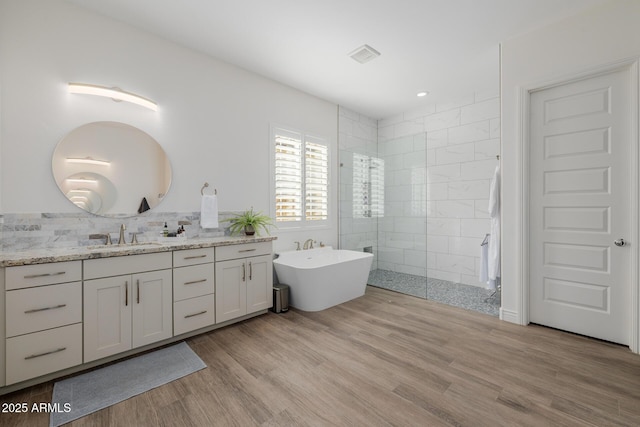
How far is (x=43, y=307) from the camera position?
1.91 metres

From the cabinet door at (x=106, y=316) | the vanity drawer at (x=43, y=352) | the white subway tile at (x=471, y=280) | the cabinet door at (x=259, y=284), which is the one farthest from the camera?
the white subway tile at (x=471, y=280)

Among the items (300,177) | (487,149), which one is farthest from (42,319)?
(487,149)

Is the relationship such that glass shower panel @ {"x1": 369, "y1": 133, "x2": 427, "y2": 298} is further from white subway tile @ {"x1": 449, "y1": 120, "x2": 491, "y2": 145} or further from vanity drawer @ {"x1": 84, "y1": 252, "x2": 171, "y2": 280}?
vanity drawer @ {"x1": 84, "y1": 252, "x2": 171, "y2": 280}

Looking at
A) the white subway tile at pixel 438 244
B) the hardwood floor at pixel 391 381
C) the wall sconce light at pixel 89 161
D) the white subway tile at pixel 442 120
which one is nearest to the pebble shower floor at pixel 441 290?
the white subway tile at pixel 438 244

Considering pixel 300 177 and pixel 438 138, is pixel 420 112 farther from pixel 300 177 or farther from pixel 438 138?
pixel 300 177

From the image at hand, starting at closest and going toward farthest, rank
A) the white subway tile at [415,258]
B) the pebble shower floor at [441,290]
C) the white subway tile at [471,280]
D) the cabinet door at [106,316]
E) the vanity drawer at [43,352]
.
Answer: the vanity drawer at [43,352] < the cabinet door at [106,316] < the pebble shower floor at [441,290] < the white subway tile at [415,258] < the white subway tile at [471,280]

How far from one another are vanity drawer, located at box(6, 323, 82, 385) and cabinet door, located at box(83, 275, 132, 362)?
0.22 feet

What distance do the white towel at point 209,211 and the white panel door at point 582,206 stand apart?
3.36 metres

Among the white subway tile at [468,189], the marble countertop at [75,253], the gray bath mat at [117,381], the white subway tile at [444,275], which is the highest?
the white subway tile at [468,189]

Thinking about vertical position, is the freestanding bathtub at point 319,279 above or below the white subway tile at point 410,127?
below

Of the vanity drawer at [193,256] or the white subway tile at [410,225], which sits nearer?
the vanity drawer at [193,256]

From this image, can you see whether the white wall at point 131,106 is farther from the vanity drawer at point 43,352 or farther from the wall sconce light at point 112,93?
the vanity drawer at point 43,352

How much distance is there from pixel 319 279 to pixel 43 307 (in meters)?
2.33

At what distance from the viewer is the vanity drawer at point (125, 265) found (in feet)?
6.84
